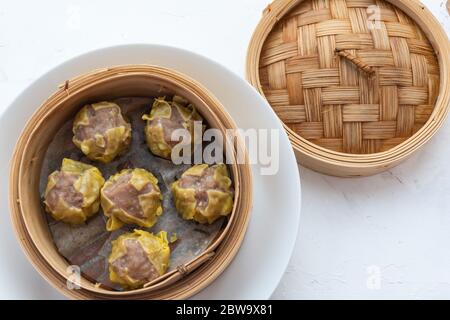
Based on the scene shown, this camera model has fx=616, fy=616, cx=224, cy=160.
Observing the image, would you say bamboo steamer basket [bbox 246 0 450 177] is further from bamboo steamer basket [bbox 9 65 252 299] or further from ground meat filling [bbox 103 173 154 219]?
ground meat filling [bbox 103 173 154 219]

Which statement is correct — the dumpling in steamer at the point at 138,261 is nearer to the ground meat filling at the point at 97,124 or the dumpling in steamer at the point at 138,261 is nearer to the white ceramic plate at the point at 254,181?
the white ceramic plate at the point at 254,181

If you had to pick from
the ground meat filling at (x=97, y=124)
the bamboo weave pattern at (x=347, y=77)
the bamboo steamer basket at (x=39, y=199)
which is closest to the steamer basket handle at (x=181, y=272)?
the bamboo steamer basket at (x=39, y=199)

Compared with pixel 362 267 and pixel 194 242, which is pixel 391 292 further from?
pixel 194 242

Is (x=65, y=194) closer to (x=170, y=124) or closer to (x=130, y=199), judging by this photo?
(x=130, y=199)

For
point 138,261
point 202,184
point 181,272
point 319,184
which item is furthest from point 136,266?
point 319,184

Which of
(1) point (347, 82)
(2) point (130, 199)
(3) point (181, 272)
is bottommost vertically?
(3) point (181, 272)
